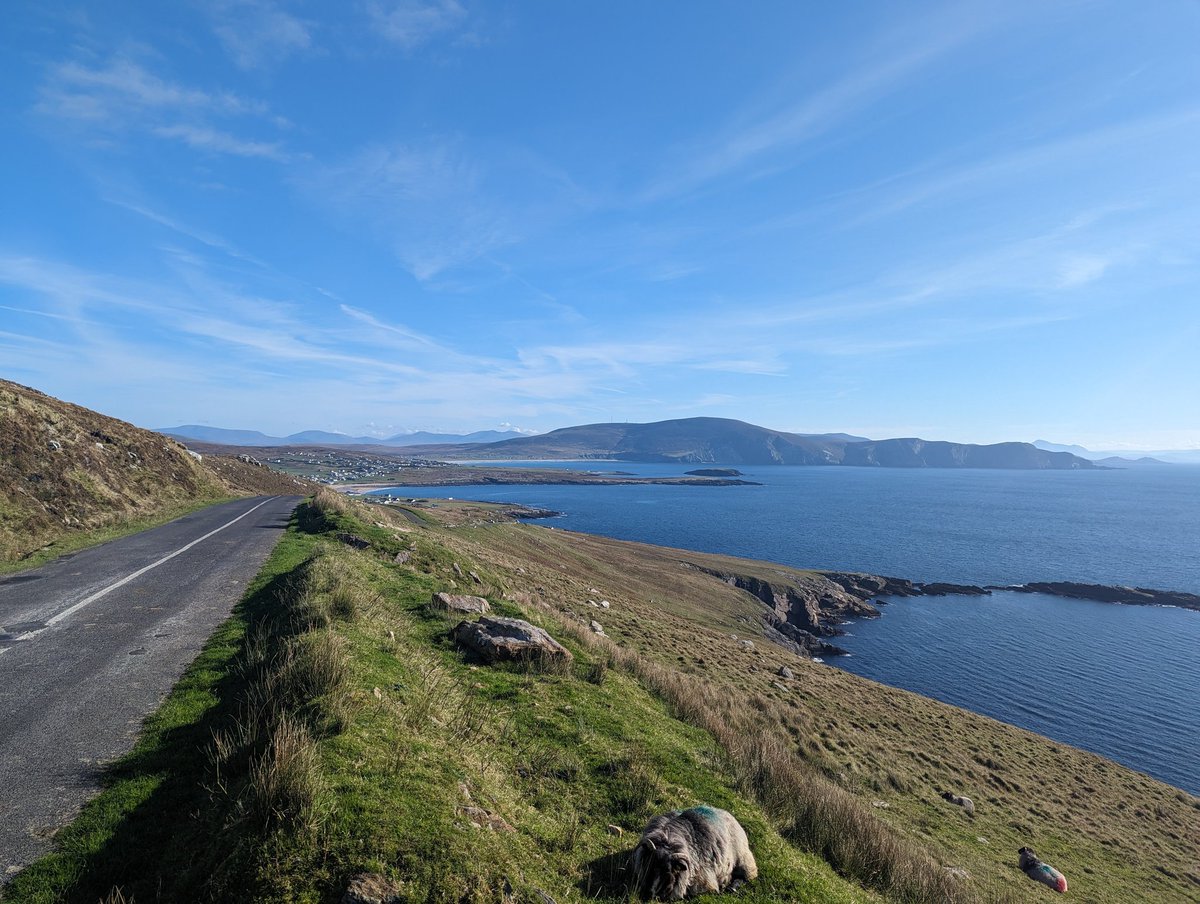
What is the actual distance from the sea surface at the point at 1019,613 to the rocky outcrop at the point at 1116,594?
3412 mm

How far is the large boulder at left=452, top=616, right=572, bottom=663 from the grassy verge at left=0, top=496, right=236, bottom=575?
55.3ft

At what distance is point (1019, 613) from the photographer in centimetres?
6750

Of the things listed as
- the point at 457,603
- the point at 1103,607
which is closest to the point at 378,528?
the point at 457,603

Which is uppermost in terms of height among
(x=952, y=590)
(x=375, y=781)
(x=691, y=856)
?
(x=375, y=781)

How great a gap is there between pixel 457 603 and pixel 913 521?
155308 mm

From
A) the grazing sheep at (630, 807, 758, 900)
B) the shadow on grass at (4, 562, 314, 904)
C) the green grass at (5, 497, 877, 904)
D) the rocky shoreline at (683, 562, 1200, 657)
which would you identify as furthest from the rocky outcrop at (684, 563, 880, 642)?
the shadow on grass at (4, 562, 314, 904)

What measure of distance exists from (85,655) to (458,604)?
8908 millimetres

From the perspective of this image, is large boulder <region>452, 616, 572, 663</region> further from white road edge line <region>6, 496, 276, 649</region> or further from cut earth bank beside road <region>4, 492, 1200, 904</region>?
white road edge line <region>6, 496, 276, 649</region>

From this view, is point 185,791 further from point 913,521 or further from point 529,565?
point 913,521

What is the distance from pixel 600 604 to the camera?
1410 inches

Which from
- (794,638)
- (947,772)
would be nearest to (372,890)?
(947,772)

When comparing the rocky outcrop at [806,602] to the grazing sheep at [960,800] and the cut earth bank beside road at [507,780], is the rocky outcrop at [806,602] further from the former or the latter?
the grazing sheep at [960,800]

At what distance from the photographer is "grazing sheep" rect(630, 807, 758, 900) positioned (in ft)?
22.4

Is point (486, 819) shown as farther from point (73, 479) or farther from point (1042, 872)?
point (73, 479)
